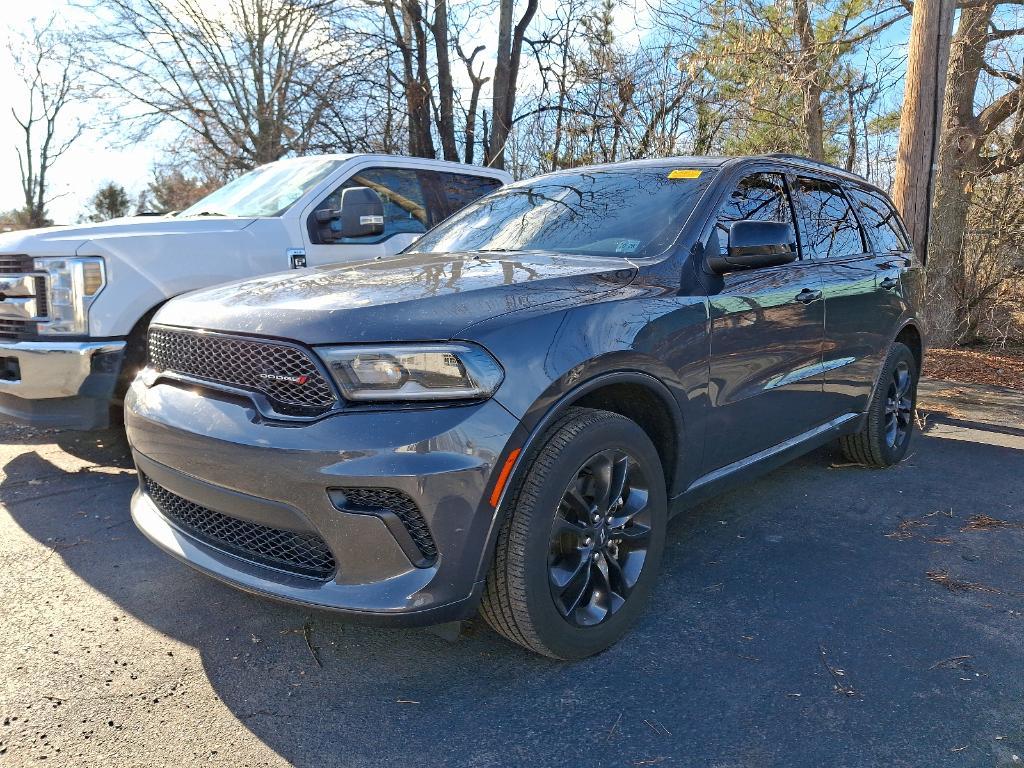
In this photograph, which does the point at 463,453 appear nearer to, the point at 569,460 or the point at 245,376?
the point at 569,460

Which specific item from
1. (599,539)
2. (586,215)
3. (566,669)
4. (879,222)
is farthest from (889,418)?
(566,669)

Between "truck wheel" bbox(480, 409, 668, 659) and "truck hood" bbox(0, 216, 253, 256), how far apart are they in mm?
3151

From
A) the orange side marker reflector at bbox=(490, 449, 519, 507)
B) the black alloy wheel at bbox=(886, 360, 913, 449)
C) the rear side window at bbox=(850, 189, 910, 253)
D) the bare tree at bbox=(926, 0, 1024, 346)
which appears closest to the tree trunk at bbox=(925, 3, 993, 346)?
the bare tree at bbox=(926, 0, 1024, 346)

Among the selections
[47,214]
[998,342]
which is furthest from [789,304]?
[47,214]

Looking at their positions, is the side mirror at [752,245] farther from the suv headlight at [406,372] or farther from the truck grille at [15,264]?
the truck grille at [15,264]

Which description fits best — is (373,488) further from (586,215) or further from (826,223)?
(826,223)

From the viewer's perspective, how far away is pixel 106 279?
412 centimetres

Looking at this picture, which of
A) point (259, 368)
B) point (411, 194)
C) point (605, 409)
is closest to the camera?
point (259, 368)

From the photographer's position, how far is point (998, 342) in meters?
10.5

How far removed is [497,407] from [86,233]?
324 centimetres

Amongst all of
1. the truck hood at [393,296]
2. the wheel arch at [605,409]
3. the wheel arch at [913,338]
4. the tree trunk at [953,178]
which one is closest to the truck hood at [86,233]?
the truck hood at [393,296]

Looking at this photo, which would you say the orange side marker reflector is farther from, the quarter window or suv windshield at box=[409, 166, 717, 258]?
the quarter window

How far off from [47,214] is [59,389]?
5096 cm

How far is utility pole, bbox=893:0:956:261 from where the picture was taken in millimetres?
7092
